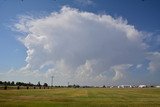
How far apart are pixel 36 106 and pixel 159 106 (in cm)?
1534

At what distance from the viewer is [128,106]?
4012cm

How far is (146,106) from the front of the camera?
40.2 m

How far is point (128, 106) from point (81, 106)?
615 centimetres

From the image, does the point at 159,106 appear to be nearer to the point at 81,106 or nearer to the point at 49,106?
the point at 81,106

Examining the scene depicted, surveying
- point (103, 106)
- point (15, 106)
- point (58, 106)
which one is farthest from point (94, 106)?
point (15, 106)

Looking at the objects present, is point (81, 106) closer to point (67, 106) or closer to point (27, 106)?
point (67, 106)

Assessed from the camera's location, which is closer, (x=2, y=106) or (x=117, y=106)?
(x=2, y=106)

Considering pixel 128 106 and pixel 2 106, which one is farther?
pixel 128 106

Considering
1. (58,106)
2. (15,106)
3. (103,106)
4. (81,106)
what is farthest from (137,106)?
(15,106)

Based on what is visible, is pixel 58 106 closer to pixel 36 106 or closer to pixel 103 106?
pixel 36 106

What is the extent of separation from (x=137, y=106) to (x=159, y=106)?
2.75 meters

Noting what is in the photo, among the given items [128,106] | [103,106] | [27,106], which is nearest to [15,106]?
[27,106]

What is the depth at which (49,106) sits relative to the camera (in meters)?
38.8

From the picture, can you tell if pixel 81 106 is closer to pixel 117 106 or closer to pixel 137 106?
pixel 117 106
